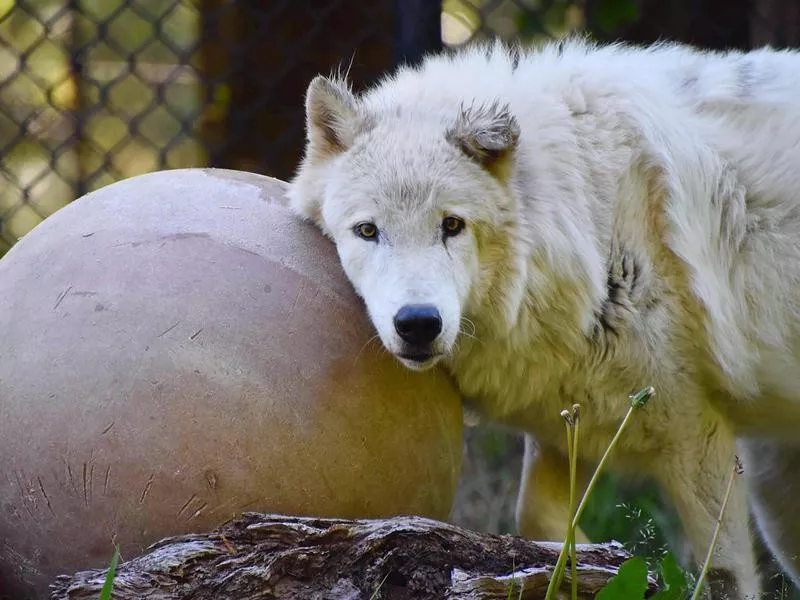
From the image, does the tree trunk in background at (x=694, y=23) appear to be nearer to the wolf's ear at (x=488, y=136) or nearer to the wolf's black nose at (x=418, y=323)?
the wolf's ear at (x=488, y=136)

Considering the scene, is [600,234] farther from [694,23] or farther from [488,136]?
[694,23]

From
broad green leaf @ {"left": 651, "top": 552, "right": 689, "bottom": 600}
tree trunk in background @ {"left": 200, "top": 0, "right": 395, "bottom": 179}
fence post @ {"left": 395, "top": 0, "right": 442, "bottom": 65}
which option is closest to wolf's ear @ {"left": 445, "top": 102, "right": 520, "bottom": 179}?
broad green leaf @ {"left": 651, "top": 552, "right": 689, "bottom": 600}

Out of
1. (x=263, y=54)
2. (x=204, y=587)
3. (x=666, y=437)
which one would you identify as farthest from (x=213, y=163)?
(x=204, y=587)

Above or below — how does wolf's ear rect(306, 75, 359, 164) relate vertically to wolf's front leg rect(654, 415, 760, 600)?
above

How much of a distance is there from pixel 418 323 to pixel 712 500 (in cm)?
133

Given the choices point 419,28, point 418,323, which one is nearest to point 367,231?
point 418,323

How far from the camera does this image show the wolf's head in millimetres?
3482

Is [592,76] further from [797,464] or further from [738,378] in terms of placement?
[797,464]

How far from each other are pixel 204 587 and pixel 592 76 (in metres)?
2.30

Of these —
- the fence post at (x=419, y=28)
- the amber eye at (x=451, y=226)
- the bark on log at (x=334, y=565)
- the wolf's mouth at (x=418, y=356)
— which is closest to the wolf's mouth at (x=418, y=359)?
the wolf's mouth at (x=418, y=356)

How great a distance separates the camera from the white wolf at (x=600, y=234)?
3736 millimetres

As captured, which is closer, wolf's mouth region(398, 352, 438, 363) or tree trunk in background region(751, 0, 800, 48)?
wolf's mouth region(398, 352, 438, 363)

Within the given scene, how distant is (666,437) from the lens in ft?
13.2

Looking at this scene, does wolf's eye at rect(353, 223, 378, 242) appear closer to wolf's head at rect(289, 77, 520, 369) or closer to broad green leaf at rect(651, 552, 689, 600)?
wolf's head at rect(289, 77, 520, 369)
